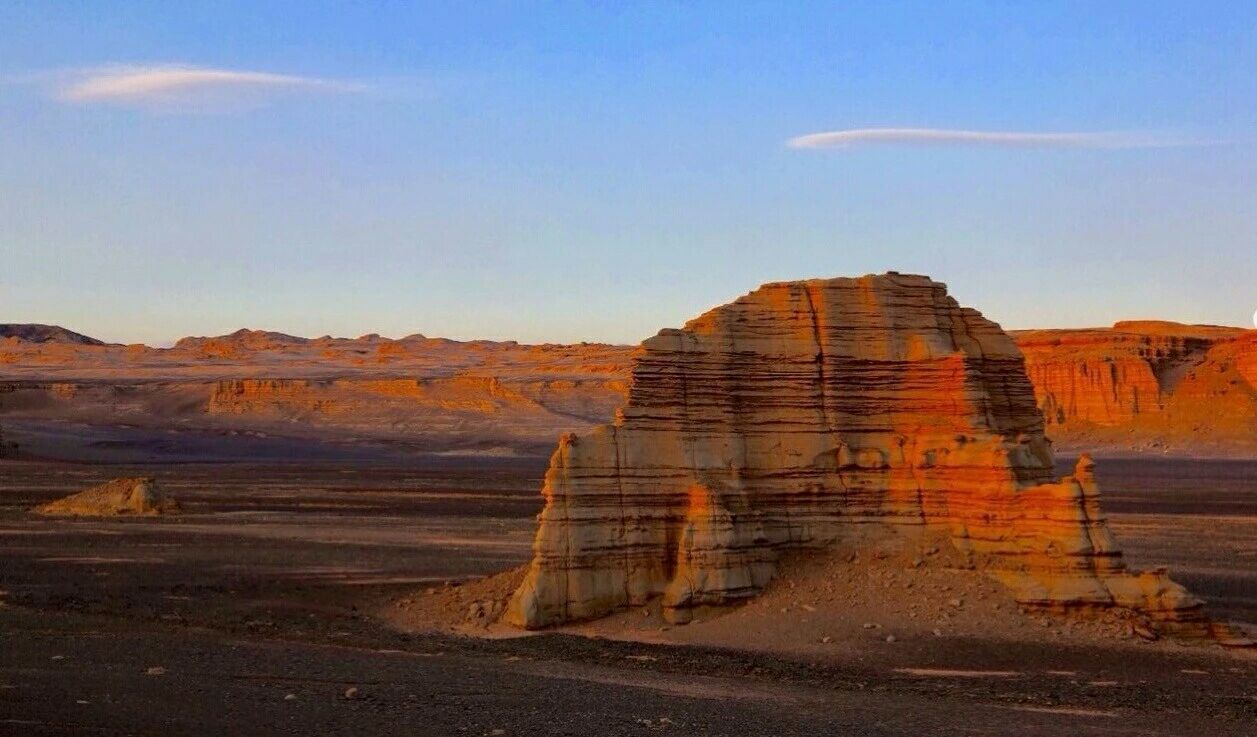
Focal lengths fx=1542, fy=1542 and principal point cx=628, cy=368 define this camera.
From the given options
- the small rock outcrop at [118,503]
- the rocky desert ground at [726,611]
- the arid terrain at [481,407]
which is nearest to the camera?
the rocky desert ground at [726,611]

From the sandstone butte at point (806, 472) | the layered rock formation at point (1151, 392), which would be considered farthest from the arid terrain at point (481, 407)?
the sandstone butte at point (806, 472)

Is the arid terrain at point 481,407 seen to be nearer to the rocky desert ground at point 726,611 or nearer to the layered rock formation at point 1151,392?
the layered rock formation at point 1151,392

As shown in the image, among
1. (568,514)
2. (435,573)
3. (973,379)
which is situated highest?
(973,379)

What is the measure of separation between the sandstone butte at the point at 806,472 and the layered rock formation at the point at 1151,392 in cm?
8919

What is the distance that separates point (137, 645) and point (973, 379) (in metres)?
14.0

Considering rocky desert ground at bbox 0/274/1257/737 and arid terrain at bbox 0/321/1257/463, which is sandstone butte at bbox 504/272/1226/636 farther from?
arid terrain at bbox 0/321/1257/463

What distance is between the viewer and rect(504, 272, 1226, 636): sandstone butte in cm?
2359

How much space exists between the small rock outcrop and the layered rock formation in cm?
7336

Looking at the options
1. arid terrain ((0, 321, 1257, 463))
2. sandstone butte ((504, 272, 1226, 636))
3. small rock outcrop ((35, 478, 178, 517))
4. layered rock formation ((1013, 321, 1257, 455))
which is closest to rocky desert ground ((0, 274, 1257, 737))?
sandstone butte ((504, 272, 1226, 636))

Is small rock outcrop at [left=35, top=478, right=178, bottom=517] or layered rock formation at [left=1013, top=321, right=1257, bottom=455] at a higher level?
layered rock formation at [left=1013, top=321, right=1257, bottom=455]

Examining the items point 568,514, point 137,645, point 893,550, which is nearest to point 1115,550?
point 893,550

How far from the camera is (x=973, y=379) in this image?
25266 millimetres

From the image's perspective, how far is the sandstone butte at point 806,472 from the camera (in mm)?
23594

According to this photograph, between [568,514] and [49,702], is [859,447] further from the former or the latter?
[49,702]
